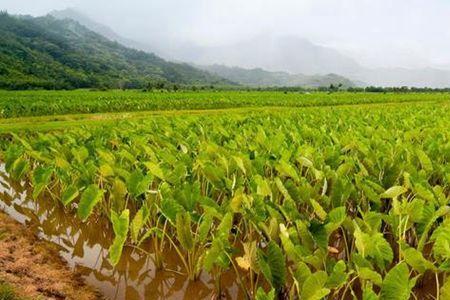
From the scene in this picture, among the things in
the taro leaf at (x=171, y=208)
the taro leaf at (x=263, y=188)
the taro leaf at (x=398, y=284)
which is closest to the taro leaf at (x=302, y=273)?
the taro leaf at (x=398, y=284)

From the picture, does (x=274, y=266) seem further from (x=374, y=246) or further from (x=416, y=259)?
(x=416, y=259)

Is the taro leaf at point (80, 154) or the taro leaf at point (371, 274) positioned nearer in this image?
the taro leaf at point (371, 274)

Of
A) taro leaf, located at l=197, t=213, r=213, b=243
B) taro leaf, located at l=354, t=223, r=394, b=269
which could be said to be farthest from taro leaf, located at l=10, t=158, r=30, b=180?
taro leaf, located at l=354, t=223, r=394, b=269

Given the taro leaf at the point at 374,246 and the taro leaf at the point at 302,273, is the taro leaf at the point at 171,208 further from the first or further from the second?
the taro leaf at the point at 374,246

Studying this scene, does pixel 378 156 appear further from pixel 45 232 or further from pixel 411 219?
pixel 45 232

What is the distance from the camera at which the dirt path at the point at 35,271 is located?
3.62 meters

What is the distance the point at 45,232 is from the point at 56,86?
5250 centimetres

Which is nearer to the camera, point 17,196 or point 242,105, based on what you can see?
point 17,196

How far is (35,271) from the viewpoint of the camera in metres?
3.99

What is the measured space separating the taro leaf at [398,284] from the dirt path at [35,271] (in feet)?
7.09

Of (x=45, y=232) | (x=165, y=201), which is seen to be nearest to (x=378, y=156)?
(x=165, y=201)

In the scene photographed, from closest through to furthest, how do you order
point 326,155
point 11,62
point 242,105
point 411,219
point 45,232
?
point 411,219 < point 45,232 < point 326,155 < point 242,105 < point 11,62

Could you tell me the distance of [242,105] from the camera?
106 ft

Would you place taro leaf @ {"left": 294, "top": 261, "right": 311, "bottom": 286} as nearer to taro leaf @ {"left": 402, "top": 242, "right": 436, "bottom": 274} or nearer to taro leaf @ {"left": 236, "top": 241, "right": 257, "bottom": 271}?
taro leaf @ {"left": 236, "top": 241, "right": 257, "bottom": 271}
